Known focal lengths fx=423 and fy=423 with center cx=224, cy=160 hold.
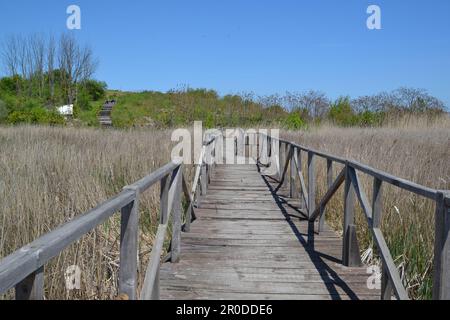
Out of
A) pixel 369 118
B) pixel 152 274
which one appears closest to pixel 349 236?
pixel 152 274

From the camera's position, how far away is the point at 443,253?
6.19ft

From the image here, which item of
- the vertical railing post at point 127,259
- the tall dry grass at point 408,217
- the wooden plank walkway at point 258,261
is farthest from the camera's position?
the tall dry grass at point 408,217

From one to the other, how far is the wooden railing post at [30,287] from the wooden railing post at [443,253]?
1.65m

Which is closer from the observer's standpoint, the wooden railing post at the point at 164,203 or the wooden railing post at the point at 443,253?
the wooden railing post at the point at 443,253

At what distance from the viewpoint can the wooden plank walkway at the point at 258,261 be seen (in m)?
3.08

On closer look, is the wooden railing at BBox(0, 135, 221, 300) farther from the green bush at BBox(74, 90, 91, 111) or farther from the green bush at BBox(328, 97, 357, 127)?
the green bush at BBox(74, 90, 91, 111)

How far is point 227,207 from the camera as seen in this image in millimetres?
6137

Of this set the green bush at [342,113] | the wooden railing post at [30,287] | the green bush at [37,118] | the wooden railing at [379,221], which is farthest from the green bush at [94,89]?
the wooden railing post at [30,287]

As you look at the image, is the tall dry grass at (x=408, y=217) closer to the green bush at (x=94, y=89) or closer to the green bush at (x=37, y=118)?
the green bush at (x=37, y=118)

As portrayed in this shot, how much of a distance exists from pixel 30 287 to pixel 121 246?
34.0 inches

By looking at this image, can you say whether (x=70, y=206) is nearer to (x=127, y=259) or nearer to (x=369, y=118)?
(x=127, y=259)

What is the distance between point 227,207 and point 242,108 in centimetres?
1519

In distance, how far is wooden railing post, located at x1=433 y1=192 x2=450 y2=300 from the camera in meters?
1.88

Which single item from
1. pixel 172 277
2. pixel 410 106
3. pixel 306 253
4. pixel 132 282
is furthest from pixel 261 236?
pixel 410 106
